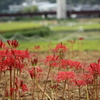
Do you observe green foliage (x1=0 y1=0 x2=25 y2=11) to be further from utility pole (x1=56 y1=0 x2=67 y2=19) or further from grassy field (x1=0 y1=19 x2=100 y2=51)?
grassy field (x1=0 y1=19 x2=100 y2=51)

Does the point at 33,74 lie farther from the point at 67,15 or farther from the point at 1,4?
the point at 1,4

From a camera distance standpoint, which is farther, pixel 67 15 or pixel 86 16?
pixel 86 16

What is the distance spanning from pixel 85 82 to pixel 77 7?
60933mm

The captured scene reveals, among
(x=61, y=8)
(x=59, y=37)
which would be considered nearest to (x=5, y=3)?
(x=61, y=8)

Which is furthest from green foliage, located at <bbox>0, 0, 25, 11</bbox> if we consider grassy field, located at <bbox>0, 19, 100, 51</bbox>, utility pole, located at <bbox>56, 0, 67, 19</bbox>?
grassy field, located at <bbox>0, 19, 100, 51</bbox>

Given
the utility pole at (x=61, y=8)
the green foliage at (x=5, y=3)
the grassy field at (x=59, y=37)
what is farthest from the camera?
the green foliage at (x=5, y=3)

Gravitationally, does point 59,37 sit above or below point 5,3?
above

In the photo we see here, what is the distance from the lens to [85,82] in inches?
96.2

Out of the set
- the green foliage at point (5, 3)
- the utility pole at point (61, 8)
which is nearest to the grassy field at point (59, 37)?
the utility pole at point (61, 8)

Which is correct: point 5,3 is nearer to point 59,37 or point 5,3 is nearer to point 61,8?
point 61,8

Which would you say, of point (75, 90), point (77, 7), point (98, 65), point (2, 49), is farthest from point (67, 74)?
point (77, 7)

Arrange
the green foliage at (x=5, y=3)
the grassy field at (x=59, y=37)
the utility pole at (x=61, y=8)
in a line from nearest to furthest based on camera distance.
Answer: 1. the grassy field at (x=59, y=37)
2. the utility pole at (x=61, y=8)
3. the green foliage at (x=5, y=3)

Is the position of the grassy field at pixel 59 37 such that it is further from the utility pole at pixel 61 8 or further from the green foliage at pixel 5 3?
the green foliage at pixel 5 3

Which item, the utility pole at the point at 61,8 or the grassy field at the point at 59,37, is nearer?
the grassy field at the point at 59,37
